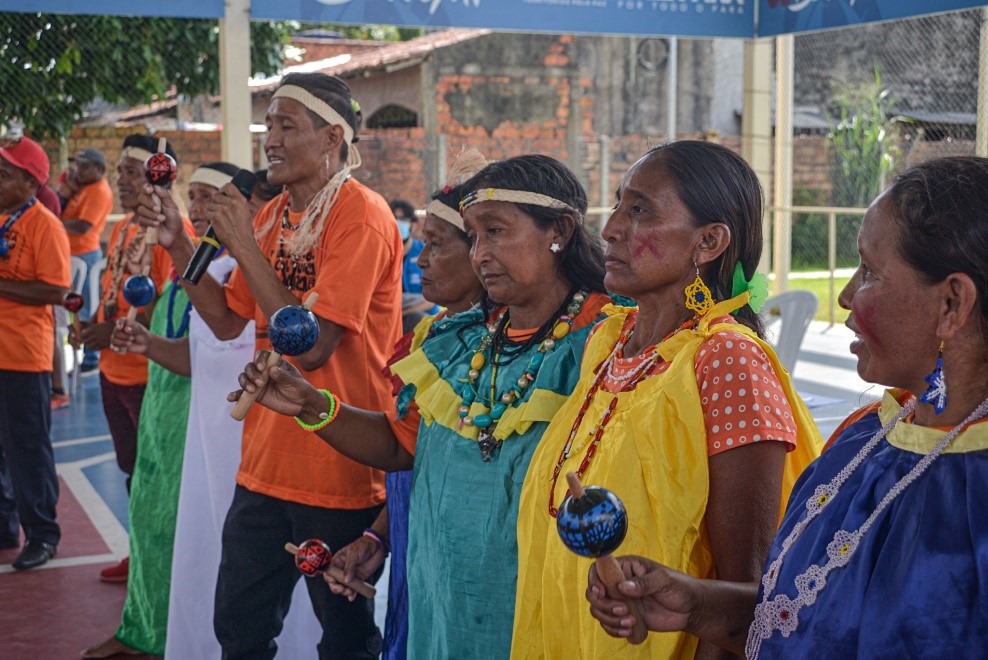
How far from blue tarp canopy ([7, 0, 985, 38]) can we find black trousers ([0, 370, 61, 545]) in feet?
6.31

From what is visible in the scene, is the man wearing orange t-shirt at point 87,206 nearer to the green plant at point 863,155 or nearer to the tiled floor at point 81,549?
the tiled floor at point 81,549

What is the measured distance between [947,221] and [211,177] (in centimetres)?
399

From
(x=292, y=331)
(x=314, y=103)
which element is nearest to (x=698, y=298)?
(x=292, y=331)

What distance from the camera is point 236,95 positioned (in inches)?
261

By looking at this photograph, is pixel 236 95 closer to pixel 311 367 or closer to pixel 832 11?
pixel 832 11

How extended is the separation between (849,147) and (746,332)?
1416 cm

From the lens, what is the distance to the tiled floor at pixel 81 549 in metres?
4.84

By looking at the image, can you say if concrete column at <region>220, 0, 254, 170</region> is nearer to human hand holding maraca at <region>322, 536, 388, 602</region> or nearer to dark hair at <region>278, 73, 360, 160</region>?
dark hair at <region>278, 73, 360, 160</region>

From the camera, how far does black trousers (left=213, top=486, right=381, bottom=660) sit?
329 centimetres

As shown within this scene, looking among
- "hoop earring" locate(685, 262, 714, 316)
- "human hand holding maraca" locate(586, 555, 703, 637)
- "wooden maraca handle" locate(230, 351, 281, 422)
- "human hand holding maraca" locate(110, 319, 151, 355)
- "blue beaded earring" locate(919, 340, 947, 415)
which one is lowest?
"human hand holding maraca" locate(586, 555, 703, 637)

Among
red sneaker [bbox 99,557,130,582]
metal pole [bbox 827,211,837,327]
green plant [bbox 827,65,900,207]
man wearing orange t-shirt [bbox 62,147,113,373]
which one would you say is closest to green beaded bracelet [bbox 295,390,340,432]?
red sneaker [bbox 99,557,130,582]

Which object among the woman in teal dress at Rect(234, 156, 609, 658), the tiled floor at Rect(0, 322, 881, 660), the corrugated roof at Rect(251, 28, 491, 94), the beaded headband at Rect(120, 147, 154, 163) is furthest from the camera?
the corrugated roof at Rect(251, 28, 491, 94)

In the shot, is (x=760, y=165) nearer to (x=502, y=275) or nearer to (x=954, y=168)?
(x=502, y=275)

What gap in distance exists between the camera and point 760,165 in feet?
27.8
